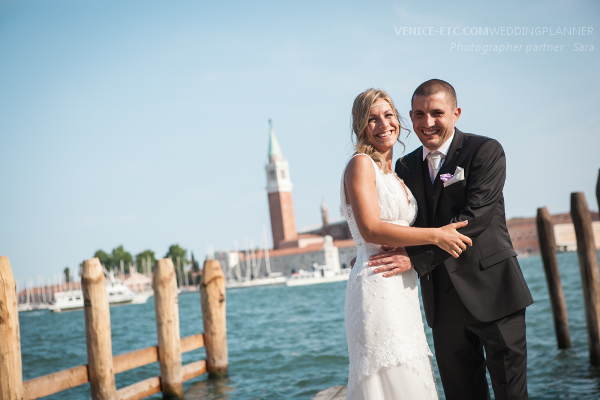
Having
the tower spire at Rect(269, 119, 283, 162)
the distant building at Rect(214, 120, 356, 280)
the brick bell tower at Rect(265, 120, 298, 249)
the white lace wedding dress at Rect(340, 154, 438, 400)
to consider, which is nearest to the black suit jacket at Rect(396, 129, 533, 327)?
the white lace wedding dress at Rect(340, 154, 438, 400)

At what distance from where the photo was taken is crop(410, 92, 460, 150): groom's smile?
7.02ft

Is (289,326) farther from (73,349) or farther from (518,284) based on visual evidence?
(518,284)

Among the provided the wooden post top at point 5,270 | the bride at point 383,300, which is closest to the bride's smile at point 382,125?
the bride at point 383,300

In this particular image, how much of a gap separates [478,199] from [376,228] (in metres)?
0.39

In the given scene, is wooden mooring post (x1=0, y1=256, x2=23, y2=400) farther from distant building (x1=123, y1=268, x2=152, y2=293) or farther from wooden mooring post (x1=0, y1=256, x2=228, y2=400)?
distant building (x1=123, y1=268, x2=152, y2=293)

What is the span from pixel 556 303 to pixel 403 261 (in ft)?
16.1

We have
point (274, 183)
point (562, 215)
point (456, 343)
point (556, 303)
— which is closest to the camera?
point (456, 343)

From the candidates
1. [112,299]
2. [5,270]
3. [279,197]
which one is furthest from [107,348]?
[279,197]

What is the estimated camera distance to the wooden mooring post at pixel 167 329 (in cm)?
505

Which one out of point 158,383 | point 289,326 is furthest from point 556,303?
point 289,326

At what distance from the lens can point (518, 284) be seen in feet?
7.05

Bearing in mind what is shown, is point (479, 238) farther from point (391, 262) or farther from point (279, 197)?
point (279, 197)

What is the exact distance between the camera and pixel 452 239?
6.59ft

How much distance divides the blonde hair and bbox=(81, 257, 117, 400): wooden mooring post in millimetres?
2732
